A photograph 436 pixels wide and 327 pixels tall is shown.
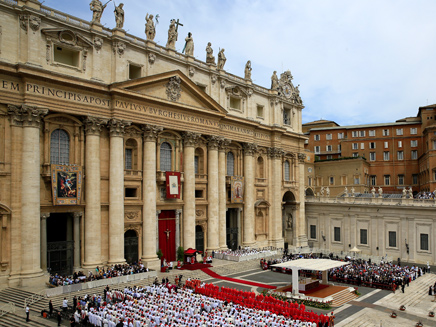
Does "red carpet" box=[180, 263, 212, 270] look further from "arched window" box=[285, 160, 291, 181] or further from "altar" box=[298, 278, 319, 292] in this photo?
"arched window" box=[285, 160, 291, 181]

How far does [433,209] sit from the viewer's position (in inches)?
1845

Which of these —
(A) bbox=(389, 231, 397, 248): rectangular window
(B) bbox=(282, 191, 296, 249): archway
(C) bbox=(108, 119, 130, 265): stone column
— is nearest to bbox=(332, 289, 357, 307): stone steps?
(C) bbox=(108, 119, 130, 265): stone column

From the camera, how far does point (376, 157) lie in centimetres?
7844

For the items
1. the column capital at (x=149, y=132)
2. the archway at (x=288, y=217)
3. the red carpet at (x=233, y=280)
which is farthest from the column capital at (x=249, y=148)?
the red carpet at (x=233, y=280)

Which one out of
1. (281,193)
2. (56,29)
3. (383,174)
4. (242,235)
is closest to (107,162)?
(56,29)

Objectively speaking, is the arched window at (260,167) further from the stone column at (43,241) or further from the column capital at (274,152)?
the stone column at (43,241)

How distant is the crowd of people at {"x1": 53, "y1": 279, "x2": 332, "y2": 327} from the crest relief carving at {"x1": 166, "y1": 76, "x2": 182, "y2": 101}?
20.5m

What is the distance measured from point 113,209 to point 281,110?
107ft

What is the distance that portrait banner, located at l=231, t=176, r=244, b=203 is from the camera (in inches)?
1961

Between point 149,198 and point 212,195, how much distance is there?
9331 millimetres

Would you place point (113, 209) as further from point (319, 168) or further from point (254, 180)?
point (319, 168)

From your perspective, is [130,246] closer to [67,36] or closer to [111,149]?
[111,149]

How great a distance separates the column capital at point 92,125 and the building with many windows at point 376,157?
51024mm

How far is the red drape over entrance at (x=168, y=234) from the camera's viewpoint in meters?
42.5
